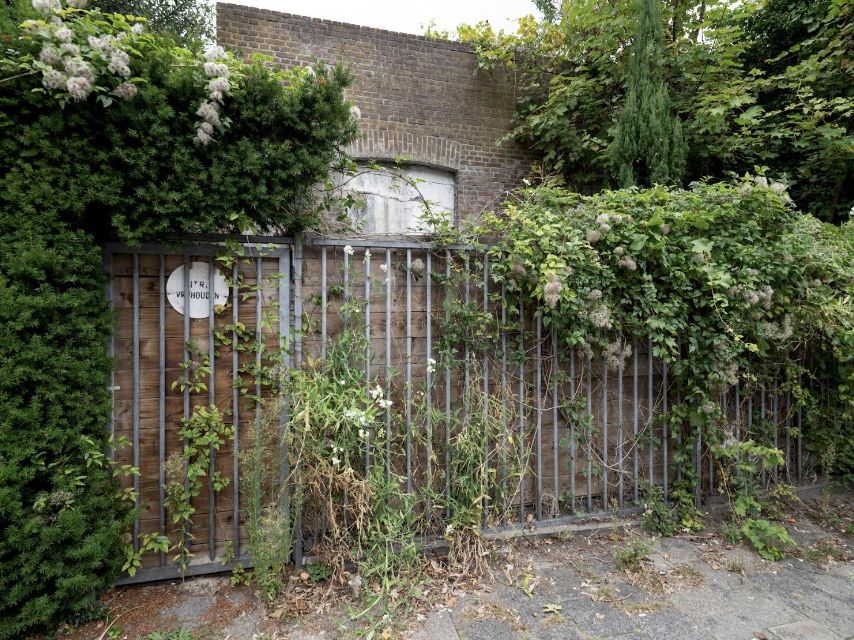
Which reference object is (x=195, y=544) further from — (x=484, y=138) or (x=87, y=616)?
(x=484, y=138)

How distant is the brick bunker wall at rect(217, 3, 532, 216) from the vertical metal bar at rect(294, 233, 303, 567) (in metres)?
3.62

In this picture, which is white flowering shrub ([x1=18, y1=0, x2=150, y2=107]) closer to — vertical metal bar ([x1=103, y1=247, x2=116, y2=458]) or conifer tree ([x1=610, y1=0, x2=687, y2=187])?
vertical metal bar ([x1=103, y1=247, x2=116, y2=458])

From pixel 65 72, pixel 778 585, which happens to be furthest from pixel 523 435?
pixel 65 72

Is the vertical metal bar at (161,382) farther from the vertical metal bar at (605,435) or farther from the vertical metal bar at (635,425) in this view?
→ the vertical metal bar at (635,425)

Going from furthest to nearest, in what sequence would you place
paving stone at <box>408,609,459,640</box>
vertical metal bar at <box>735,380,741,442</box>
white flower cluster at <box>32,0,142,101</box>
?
1. vertical metal bar at <box>735,380,741,442</box>
2. paving stone at <box>408,609,459,640</box>
3. white flower cluster at <box>32,0,142,101</box>

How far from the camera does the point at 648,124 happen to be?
5168mm

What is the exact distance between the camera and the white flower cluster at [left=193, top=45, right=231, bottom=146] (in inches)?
92.9

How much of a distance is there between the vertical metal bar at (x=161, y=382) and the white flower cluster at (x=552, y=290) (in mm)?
2358

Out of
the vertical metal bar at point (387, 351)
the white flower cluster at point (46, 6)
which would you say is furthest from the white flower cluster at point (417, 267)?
the white flower cluster at point (46, 6)

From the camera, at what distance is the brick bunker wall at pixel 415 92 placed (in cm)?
600

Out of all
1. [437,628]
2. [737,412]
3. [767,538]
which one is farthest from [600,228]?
[437,628]

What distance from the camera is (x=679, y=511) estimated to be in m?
3.59

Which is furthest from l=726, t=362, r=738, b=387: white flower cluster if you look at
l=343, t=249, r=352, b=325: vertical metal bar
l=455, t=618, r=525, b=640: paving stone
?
l=343, t=249, r=352, b=325: vertical metal bar

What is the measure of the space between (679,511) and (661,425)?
26.5 inches
